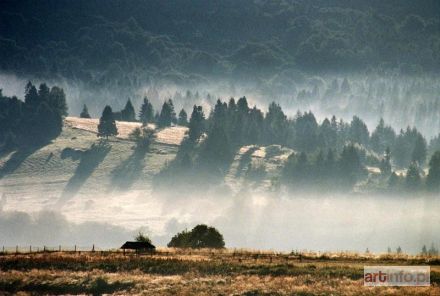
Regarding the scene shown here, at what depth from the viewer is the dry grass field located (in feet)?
265

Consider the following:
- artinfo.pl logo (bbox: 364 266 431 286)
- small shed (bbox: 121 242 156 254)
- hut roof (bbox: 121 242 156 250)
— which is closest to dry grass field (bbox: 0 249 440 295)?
artinfo.pl logo (bbox: 364 266 431 286)

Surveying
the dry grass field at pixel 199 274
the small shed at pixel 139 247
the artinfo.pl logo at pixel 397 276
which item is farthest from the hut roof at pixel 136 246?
the artinfo.pl logo at pixel 397 276

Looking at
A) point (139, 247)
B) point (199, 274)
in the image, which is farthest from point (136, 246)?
point (199, 274)

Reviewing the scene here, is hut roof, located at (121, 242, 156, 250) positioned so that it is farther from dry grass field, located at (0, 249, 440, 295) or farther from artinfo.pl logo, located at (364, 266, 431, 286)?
artinfo.pl logo, located at (364, 266, 431, 286)

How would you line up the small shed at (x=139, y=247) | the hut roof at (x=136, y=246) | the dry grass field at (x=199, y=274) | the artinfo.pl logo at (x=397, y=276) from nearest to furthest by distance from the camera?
1. the artinfo.pl logo at (x=397, y=276)
2. the dry grass field at (x=199, y=274)
3. the small shed at (x=139, y=247)
4. the hut roof at (x=136, y=246)

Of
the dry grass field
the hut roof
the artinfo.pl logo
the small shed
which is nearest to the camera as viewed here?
the artinfo.pl logo

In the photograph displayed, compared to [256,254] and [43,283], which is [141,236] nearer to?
[256,254]

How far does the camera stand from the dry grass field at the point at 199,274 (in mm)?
80688

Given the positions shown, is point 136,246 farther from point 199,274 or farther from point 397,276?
point 397,276

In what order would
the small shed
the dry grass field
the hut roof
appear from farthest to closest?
1. the hut roof
2. the small shed
3. the dry grass field

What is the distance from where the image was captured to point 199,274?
89375 millimetres

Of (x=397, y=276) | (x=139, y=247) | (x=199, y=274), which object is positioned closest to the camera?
Answer: (x=397, y=276)

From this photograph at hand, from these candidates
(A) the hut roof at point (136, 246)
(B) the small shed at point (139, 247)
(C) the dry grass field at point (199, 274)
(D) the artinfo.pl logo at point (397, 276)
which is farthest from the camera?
(A) the hut roof at point (136, 246)

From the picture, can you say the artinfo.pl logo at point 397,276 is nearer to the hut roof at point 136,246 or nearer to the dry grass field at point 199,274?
the dry grass field at point 199,274
